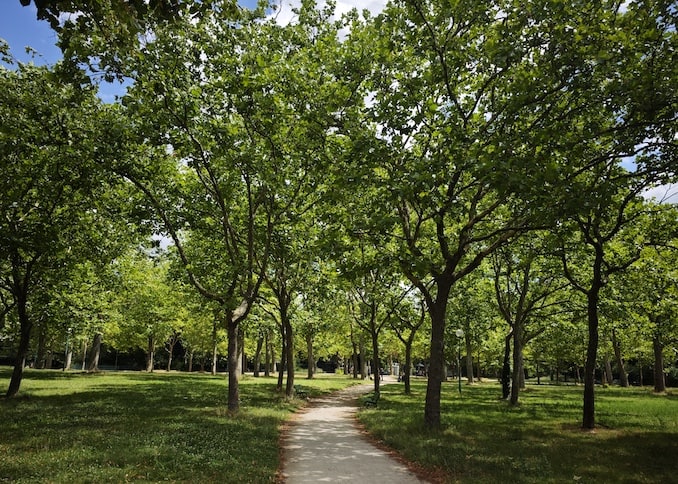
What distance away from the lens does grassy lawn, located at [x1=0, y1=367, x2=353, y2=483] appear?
8.23 metres

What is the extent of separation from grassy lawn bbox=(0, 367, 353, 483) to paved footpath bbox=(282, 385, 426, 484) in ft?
1.78

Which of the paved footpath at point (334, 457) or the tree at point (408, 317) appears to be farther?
the tree at point (408, 317)

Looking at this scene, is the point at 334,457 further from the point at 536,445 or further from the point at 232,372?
the point at 232,372

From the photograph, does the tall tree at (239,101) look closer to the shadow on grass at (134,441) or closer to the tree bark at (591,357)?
the shadow on grass at (134,441)

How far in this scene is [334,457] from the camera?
10875 millimetres

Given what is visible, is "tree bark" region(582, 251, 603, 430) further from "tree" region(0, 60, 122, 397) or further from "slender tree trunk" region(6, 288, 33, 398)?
"slender tree trunk" region(6, 288, 33, 398)

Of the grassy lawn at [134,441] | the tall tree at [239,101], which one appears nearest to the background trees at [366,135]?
the tall tree at [239,101]

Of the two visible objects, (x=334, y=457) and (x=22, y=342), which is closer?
(x=334, y=457)

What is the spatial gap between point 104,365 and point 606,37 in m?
83.6

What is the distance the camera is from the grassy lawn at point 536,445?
926cm

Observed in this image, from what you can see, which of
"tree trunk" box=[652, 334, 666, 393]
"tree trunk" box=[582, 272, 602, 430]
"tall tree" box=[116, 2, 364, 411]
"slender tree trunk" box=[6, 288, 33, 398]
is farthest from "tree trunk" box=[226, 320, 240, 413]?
"tree trunk" box=[652, 334, 666, 393]

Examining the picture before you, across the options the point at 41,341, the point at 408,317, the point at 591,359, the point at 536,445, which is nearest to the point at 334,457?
the point at 536,445

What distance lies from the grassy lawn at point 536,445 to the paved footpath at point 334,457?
0.74 meters

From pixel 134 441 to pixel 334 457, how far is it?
4831 mm
